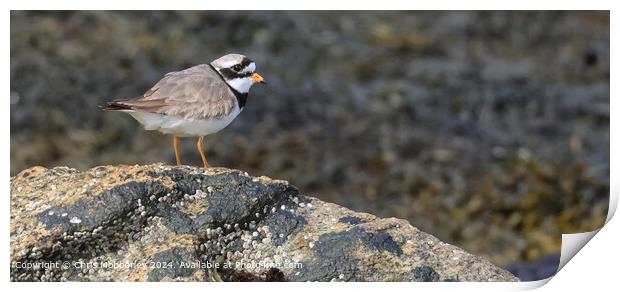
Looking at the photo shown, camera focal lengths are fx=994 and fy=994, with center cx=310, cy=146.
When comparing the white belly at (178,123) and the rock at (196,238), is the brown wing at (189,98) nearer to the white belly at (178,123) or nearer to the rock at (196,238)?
the white belly at (178,123)

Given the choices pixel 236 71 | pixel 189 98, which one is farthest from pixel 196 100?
pixel 236 71

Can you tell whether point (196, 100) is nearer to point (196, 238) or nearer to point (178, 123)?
point (178, 123)

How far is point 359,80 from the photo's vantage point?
7758mm

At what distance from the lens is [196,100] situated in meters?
4.60

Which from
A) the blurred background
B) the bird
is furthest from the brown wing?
the blurred background

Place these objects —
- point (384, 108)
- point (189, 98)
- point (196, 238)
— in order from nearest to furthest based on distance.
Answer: point (196, 238) < point (189, 98) < point (384, 108)

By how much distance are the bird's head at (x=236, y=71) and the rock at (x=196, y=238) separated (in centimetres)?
52

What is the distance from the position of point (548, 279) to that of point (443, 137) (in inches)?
109

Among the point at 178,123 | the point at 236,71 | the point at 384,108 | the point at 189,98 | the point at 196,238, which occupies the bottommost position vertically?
the point at 196,238

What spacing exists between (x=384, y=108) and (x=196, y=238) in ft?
12.1

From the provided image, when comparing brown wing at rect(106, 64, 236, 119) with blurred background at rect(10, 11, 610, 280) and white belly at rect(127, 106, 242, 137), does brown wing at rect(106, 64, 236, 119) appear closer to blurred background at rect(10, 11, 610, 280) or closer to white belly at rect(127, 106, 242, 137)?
white belly at rect(127, 106, 242, 137)

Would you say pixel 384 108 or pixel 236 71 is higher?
pixel 384 108

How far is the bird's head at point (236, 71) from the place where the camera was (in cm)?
468

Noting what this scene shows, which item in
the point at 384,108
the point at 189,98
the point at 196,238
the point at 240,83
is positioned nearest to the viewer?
the point at 196,238
